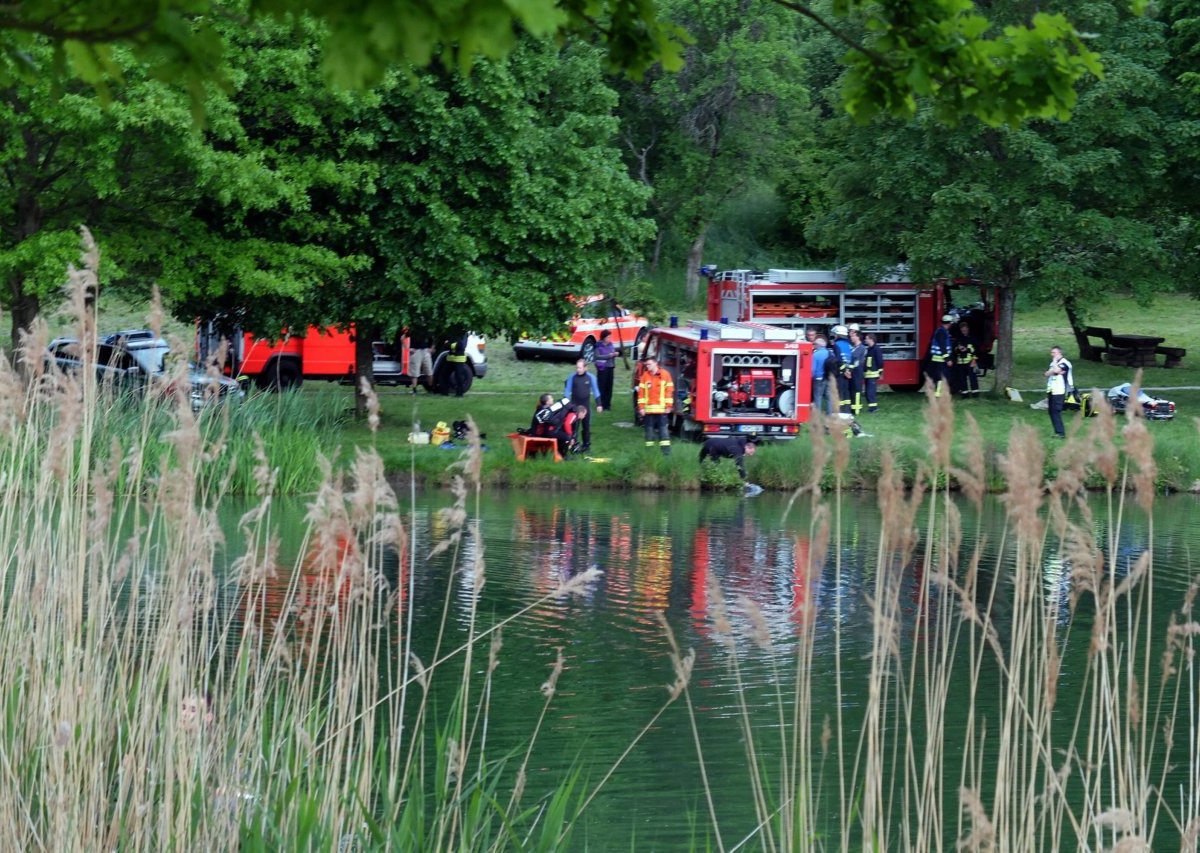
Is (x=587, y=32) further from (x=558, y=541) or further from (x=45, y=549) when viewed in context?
(x=558, y=541)

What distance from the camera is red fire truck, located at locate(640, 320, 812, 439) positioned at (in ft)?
93.0

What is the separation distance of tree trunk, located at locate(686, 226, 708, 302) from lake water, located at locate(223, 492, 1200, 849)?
2981 centimetres

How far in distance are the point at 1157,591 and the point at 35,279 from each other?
15241mm

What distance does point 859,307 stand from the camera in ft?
121

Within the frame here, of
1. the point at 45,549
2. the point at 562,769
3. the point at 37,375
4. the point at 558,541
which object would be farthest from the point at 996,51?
the point at 558,541

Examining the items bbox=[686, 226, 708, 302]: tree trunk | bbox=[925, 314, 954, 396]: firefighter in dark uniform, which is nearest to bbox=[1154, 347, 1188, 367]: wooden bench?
bbox=[925, 314, 954, 396]: firefighter in dark uniform

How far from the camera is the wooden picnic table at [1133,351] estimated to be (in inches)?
1590

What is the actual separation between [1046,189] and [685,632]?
72.5 ft

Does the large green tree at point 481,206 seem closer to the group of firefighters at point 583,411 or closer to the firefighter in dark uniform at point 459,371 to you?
the group of firefighters at point 583,411

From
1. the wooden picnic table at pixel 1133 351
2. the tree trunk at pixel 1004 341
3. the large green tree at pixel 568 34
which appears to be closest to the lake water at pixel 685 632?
the large green tree at pixel 568 34

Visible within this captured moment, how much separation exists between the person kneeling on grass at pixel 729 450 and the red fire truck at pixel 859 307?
10760 millimetres

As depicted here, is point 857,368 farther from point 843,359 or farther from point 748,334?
point 748,334

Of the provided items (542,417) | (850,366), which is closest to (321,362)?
(850,366)

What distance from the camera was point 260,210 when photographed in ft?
84.7
